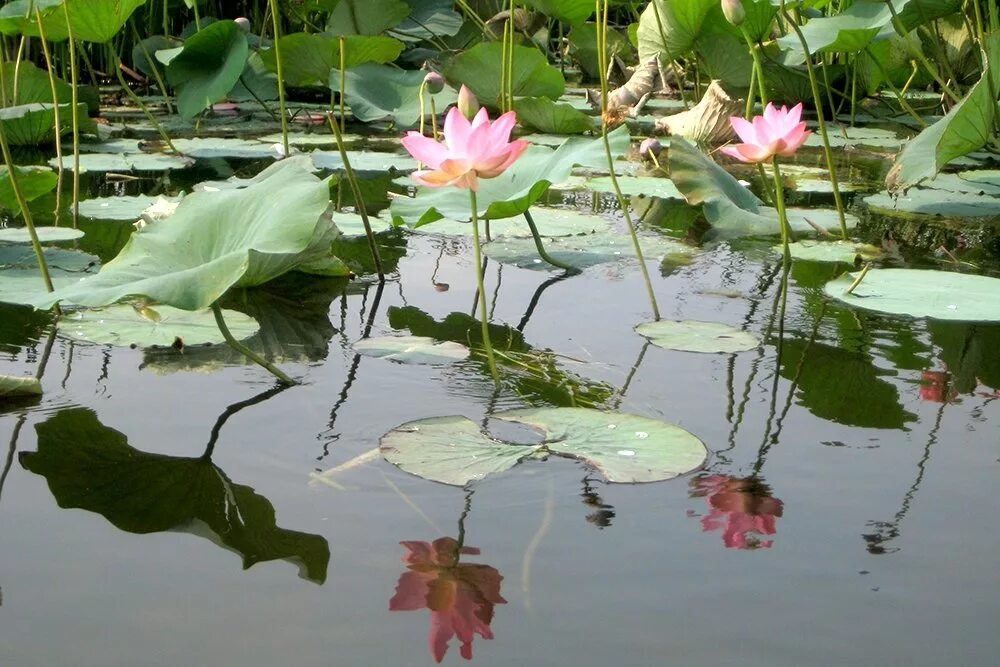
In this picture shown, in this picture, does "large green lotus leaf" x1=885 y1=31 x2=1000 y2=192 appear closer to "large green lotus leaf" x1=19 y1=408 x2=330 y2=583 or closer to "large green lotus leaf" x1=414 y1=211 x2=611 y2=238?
"large green lotus leaf" x1=414 y1=211 x2=611 y2=238

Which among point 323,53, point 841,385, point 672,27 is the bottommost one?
point 841,385

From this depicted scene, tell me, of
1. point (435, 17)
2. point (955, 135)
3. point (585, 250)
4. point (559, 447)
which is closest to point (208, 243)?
point (559, 447)

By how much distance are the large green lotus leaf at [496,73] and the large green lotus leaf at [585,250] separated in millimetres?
1770

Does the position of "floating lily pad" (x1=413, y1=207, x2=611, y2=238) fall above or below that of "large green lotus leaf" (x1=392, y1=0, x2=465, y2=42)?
below

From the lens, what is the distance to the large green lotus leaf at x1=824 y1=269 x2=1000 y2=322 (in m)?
1.78

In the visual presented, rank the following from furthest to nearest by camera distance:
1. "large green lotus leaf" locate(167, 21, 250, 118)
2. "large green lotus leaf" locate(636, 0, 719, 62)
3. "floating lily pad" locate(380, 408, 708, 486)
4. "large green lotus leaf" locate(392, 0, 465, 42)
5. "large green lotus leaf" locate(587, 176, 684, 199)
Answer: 1. "large green lotus leaf" locate(392, 0, 465, 42)
2. "large green lotus leaf" locate(636, 0, 719, 62)
3. "large green lotus leaf" locate(167, 21, 250, 118)
4. "large green lotus leaf" locate(587, 176, 684, 199)
5. "floating lily pad" locate(380, 408, 708, 486)

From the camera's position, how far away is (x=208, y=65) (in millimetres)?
4164

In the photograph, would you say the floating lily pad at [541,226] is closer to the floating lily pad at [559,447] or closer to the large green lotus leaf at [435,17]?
the floating lily pad at [559,447]

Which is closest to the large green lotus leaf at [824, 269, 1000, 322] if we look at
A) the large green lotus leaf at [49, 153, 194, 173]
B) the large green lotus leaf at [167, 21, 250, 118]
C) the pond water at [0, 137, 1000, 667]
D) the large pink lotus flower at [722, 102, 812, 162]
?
the pond water at [0, 137, 1000, 667]

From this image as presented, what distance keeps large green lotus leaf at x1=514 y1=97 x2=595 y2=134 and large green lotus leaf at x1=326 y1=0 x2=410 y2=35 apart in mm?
951

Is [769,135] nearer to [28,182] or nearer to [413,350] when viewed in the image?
[413,350]

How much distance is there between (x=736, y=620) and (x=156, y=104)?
500 centimetres

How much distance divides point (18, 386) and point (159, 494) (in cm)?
36

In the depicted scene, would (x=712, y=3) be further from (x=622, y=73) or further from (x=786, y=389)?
(x=786, y=389)
